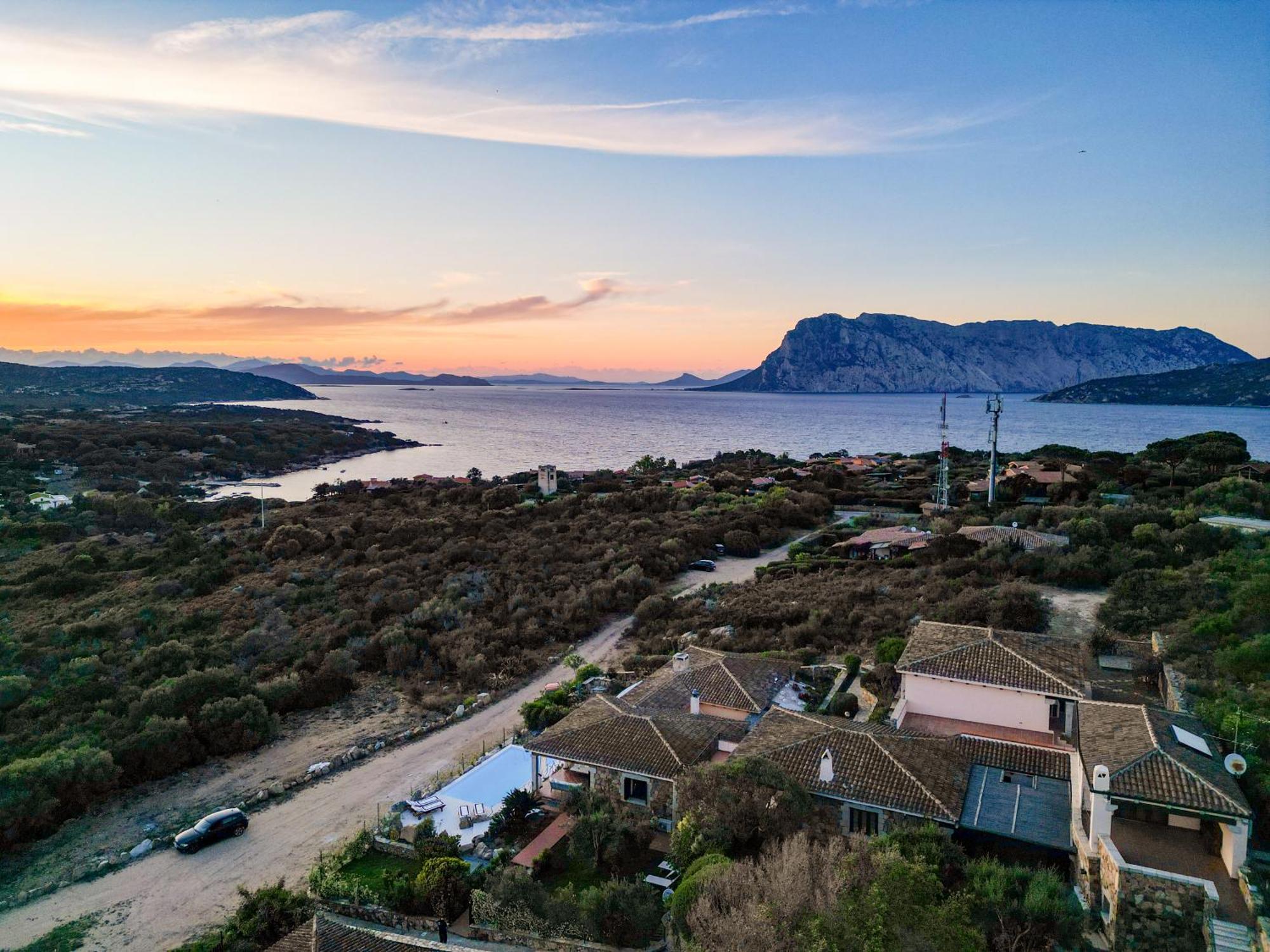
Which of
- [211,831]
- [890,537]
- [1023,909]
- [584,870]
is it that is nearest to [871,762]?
[1023,909]

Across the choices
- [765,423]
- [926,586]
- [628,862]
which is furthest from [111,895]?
[765,423]

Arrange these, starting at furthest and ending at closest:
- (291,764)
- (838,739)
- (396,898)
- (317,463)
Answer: (317,463) < (291,764) < (838,739) < (396,898)

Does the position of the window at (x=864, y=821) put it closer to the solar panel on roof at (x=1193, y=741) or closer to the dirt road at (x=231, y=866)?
the solar panel on roof at (x=1193, y=741)

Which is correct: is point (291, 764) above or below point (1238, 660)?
below

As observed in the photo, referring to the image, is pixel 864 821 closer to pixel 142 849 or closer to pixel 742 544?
pixel 142 849

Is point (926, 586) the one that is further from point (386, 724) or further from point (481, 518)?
point (481, 518)

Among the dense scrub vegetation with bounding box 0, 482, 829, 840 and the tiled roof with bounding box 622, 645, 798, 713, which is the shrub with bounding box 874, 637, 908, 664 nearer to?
the tiled roof with bounding box 622, 645, 798, 713
